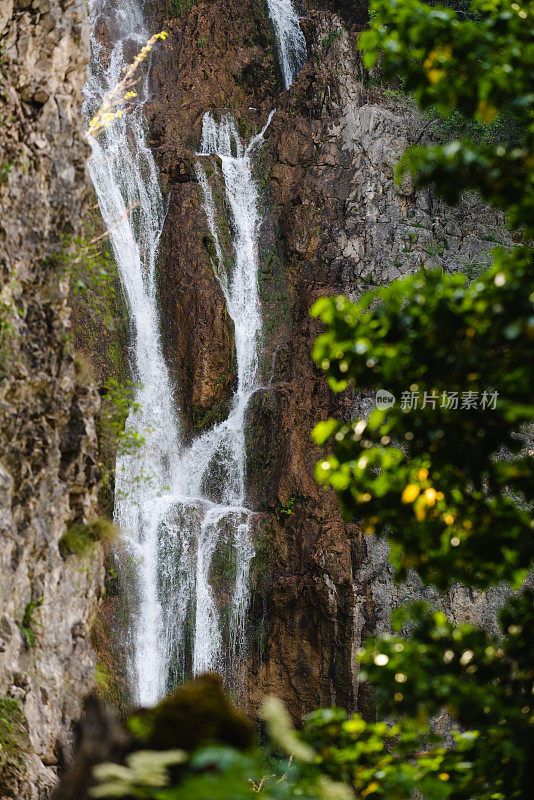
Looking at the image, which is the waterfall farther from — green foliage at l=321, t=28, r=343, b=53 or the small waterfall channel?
green foliage at l=321, t=28, r=343, b=53

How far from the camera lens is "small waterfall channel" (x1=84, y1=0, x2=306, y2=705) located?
12898 mm

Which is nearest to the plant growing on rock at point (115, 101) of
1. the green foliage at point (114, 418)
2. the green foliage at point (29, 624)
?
the green foliage at point (114, 418)

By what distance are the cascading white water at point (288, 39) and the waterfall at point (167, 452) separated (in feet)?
10.3

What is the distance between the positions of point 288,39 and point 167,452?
46.2 feet

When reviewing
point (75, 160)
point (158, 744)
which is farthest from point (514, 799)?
point (75, 160)

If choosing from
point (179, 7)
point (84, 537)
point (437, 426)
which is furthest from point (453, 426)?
point (179, 7)

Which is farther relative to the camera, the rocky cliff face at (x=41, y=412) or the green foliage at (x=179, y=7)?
the green foliage at (x=179, y=7)

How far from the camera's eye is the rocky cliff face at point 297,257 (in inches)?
530

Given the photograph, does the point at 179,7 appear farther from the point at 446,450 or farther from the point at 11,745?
the point at 446,450

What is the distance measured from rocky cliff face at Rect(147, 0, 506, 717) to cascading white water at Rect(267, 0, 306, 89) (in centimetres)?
38

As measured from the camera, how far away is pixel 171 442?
595 inches

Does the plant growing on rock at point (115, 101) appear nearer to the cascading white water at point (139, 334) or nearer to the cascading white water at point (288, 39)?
the cascading white water at point (139, 334)

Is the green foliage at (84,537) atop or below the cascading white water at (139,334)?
below

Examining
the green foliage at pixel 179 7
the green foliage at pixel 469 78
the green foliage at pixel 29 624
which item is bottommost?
the green foliage at pixel 29 624
